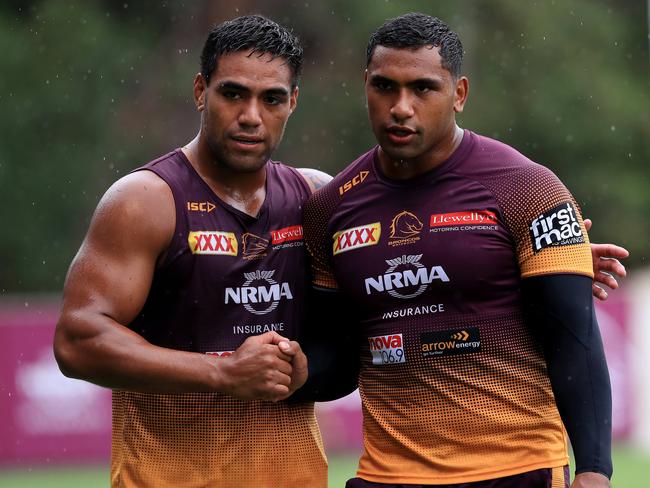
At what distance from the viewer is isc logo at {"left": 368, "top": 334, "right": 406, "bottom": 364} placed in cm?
552

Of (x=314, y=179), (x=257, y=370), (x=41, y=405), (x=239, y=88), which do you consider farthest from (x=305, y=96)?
(x=257, y=370)

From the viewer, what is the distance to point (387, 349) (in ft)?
18.2

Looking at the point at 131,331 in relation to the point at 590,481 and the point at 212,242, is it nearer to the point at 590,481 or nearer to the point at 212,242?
the point at 212,242

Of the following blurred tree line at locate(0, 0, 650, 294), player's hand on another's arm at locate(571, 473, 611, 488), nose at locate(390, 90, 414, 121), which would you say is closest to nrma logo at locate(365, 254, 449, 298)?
nose at locate(390, 90, 414, 121)

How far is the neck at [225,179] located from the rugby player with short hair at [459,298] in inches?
20.8

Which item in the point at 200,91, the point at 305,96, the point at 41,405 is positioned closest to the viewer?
the point at 200,91

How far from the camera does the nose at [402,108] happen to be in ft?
17.8

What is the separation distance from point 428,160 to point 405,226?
0.29 meters

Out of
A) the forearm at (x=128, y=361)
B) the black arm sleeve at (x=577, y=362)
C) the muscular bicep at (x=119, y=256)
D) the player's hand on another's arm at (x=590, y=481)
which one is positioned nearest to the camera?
the player's hand on another's arm at (x=590, y=481)

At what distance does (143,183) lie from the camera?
220 inches

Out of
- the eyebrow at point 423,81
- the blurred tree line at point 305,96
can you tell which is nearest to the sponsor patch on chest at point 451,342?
the eyebrow at point 423,81

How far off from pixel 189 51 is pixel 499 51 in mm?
7321

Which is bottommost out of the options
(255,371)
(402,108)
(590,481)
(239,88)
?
(590,481)

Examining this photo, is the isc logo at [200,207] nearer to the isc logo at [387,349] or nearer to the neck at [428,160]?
the neck at [428,160]
